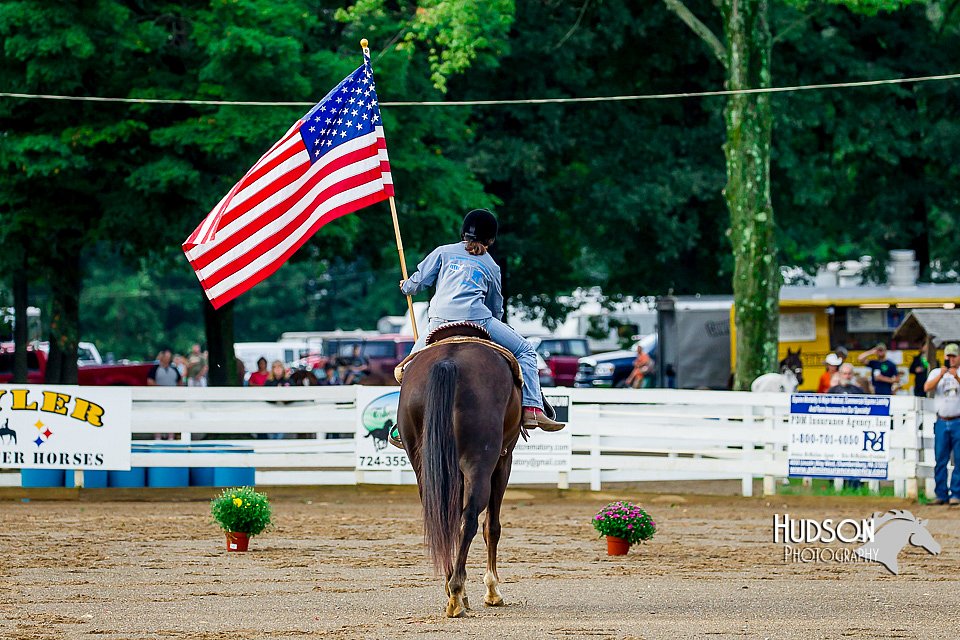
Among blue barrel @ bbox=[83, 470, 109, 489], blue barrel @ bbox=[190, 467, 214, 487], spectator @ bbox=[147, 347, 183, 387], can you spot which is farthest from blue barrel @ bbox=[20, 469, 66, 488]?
spectator @ bbox=[147, 347, 183, 387]

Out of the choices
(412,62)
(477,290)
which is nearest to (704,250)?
(412,62)

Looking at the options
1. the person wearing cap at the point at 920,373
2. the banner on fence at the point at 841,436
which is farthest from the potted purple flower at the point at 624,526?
the person wearing cap at the point at 920,373

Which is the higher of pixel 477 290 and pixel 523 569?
pixel 477 290

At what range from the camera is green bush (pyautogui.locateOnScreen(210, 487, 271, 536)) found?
13.8 m

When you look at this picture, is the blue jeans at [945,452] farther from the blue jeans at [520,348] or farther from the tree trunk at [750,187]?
the blue jeans at [520,348]

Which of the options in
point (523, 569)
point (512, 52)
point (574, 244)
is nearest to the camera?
point (523, 569)

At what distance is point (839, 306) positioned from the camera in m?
30.9

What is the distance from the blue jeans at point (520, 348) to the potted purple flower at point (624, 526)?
3.28m

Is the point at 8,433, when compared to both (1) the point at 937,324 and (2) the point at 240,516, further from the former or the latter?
(1) the point at 937,324

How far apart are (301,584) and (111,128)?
16306 millimetres

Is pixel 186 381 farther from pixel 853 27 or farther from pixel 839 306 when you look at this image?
pixel 853 27

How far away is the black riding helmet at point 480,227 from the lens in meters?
10.5

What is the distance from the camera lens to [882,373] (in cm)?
2617

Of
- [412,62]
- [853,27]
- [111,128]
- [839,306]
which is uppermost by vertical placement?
[853,27]
